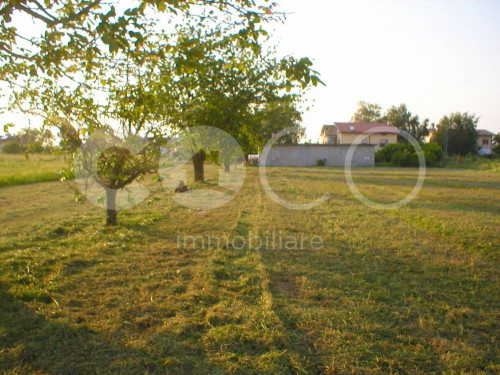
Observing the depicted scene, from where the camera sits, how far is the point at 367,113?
8431 cm

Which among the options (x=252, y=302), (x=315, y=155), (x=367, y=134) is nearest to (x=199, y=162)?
(x=252, y=302)

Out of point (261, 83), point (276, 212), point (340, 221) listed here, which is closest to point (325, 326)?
point (340, 221)

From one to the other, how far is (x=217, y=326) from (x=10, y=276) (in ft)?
10.1

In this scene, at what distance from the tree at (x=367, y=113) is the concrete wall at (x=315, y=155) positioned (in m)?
38.9

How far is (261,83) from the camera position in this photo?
59.1 feet

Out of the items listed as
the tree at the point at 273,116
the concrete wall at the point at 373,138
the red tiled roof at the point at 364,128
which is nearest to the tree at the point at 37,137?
the tree at the point at 273,116

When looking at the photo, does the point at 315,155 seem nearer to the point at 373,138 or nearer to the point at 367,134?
the point at 367,134

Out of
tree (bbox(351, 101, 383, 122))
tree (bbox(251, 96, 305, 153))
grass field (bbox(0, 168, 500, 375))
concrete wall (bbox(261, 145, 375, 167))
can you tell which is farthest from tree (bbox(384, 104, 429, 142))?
grass field (bbox(0, 168, 500, 375))

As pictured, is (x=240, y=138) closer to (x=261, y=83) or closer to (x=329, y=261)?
(x=261, y=83)

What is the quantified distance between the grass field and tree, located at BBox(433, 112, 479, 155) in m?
56.5

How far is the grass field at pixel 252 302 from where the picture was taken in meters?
3.13

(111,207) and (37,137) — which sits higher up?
(37,137)

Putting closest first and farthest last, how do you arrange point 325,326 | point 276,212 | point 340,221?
point 325,326 < point 340,221 < point 276,212

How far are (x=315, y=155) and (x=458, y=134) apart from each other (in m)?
25.5
